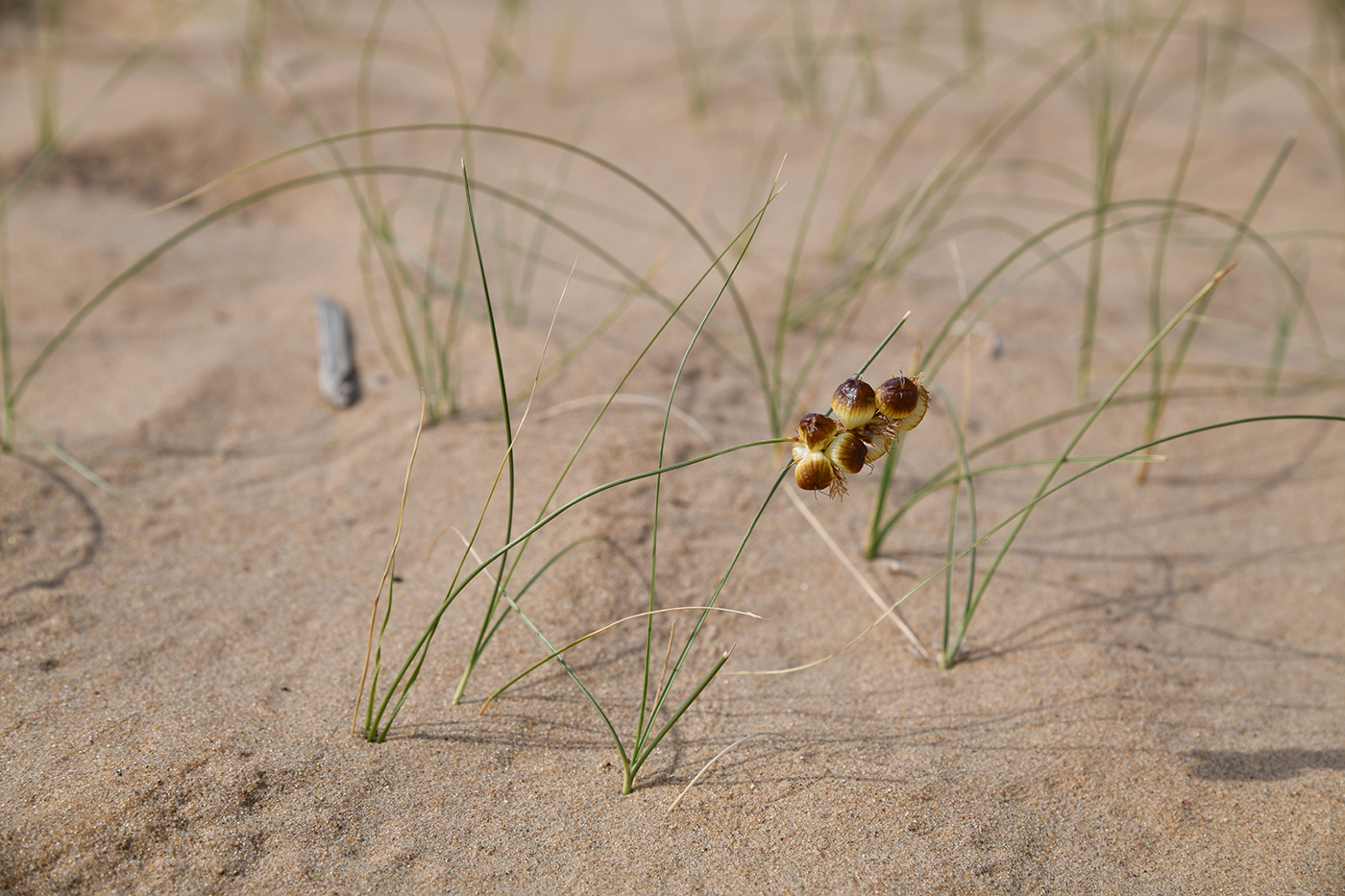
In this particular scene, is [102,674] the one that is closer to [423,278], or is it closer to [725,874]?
[725,874]

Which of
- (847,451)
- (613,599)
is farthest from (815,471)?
(613,599)

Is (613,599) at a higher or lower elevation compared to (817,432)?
lower

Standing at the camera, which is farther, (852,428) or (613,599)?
(613,599)

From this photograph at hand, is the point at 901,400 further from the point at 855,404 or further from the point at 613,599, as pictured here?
the point at 613,599

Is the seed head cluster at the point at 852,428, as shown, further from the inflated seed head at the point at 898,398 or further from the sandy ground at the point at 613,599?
the sandy ground at the point at 613,599

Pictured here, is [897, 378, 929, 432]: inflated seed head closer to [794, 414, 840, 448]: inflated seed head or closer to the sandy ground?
[794, 414, 840, 448]: inflated seed head
